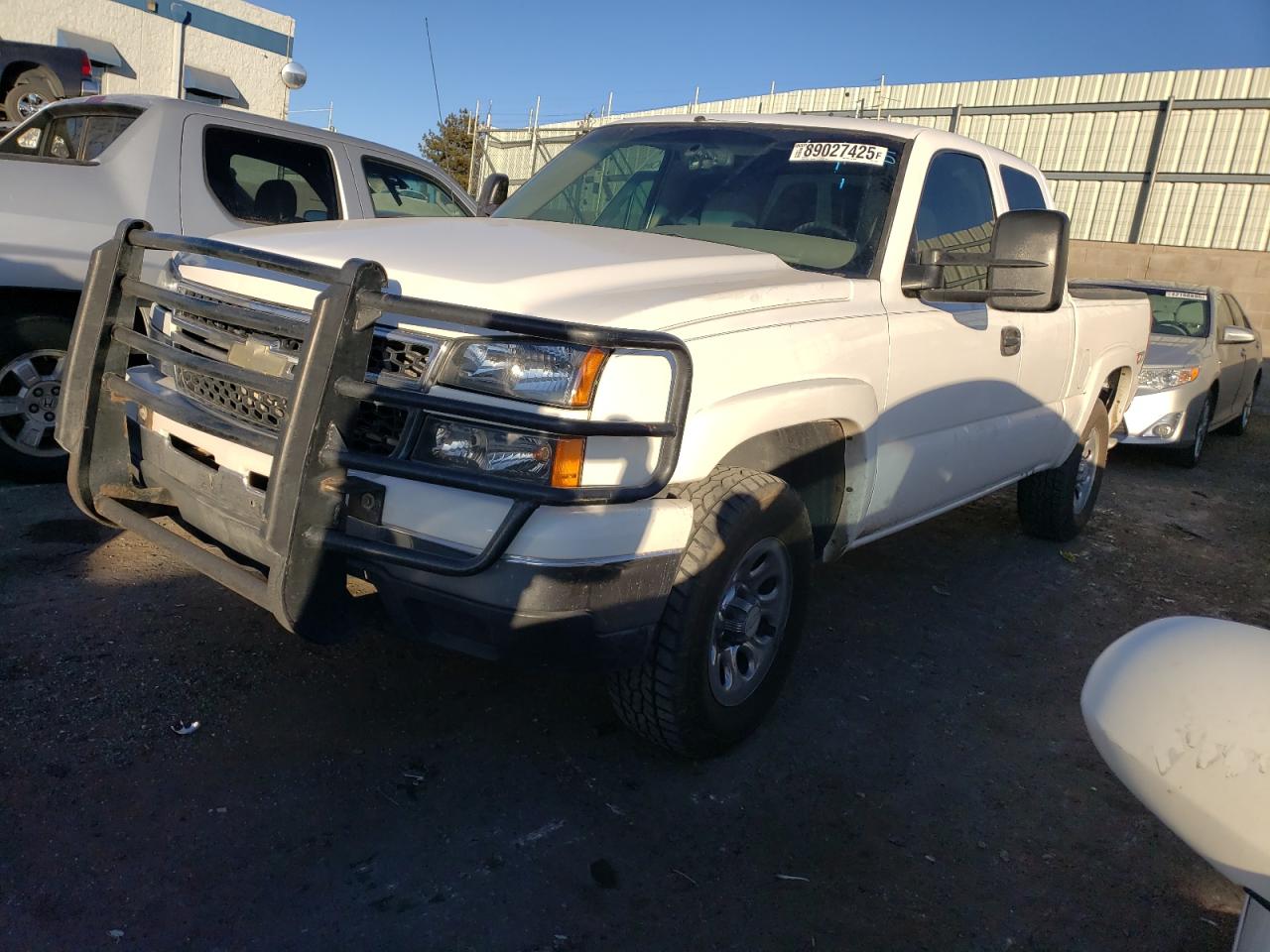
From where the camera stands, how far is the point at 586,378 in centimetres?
228

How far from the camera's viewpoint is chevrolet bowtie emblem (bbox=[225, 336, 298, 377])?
2.53 m

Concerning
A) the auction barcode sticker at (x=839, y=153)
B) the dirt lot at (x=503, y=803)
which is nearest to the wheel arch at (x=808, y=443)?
the dirt lot at (x=503, y=803)

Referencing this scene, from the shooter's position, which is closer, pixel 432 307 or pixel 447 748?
pixel 432 307

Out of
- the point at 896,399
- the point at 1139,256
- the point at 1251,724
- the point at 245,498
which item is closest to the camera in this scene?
the point at 1251,724

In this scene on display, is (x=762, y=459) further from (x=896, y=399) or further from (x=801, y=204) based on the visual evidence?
(x=801, y=204)

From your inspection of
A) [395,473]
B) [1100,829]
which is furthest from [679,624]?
[1100,829]

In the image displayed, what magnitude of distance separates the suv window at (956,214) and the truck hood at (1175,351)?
473 centimetres

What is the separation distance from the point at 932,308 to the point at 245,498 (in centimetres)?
252

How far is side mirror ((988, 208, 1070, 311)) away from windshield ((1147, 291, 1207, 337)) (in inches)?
255

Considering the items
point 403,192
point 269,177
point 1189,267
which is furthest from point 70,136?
point 1189,267

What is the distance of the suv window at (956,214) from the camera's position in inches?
146

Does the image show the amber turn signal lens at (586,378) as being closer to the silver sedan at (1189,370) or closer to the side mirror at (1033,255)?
the side mirror at (1033,255)

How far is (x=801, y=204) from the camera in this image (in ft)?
11.9

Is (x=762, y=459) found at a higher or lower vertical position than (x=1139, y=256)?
lower
